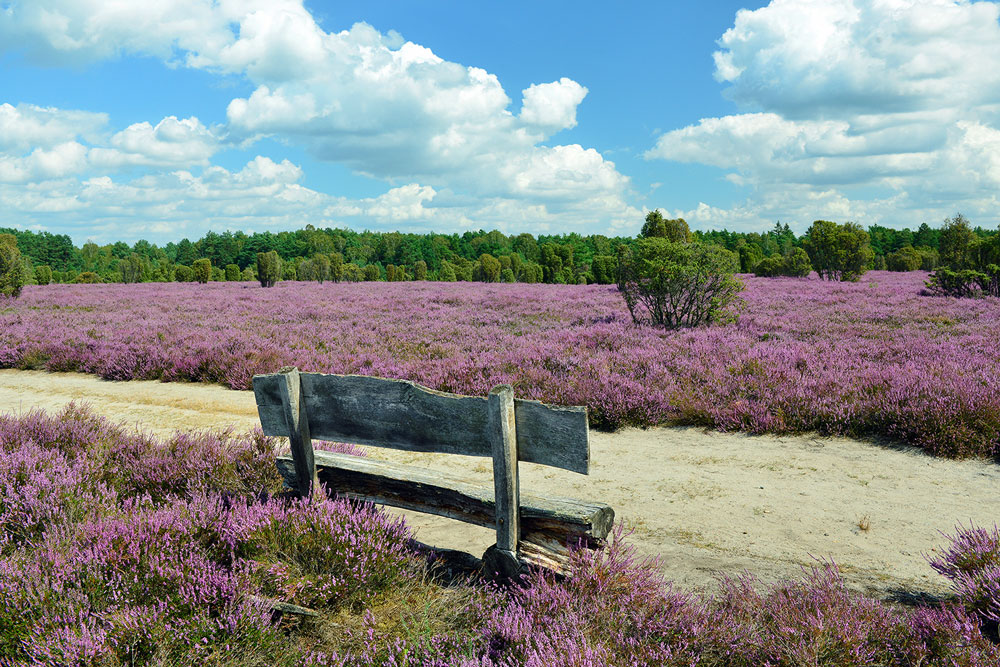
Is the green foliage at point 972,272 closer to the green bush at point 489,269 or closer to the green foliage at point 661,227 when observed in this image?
the green foliage at point 661,227

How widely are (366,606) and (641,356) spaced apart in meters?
7.77

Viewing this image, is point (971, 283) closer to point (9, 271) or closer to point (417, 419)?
point (417, 419)

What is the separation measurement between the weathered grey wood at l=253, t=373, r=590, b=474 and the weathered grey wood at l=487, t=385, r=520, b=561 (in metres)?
0.08

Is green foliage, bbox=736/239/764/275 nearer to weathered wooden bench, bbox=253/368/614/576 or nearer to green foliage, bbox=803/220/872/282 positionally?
green foliage, bbox=803/220/872/282

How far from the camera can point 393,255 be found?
116 meters

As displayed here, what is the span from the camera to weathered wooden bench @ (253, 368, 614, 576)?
3564 mm

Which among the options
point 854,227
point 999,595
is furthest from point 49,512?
point 854,227

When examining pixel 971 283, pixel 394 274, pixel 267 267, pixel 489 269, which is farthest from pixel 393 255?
pixel 971 283

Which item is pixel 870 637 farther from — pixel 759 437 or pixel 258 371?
pixel 258 371

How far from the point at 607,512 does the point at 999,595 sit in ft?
6.93

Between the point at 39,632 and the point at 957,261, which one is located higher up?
the point at 957,261

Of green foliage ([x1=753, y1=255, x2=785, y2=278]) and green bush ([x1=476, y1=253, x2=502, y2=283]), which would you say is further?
green bush ([x1=476, y1=253, x2=502, y2=283])

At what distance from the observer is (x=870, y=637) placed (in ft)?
9.84

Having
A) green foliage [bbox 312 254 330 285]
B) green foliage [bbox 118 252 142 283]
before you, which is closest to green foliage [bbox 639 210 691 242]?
green foliage [bbox 312 254 330 285]
